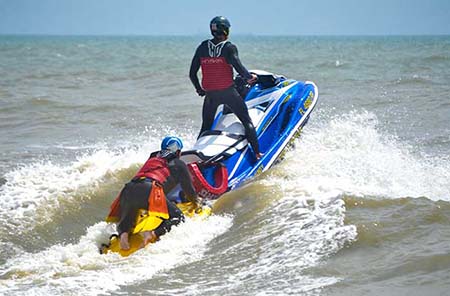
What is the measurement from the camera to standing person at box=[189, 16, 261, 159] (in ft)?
25.3

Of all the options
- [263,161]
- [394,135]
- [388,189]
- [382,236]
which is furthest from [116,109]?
[382,236]

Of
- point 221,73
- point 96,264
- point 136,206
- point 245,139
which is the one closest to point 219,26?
point 221,73

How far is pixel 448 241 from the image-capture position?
18.8 ft

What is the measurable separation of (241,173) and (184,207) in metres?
1.34

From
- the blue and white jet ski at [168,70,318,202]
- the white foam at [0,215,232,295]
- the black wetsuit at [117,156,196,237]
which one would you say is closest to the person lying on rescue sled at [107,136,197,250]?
the black wetsuit at [117,156,196,237]

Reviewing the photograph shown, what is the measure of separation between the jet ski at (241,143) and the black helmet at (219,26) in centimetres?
116

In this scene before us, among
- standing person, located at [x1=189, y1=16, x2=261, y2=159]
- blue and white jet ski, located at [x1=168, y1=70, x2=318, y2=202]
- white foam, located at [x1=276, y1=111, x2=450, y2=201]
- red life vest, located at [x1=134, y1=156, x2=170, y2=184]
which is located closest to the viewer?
red life vest, located at [x1=134, y1=156, x2=170, y2=184]

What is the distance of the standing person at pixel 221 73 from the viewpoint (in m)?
7.73

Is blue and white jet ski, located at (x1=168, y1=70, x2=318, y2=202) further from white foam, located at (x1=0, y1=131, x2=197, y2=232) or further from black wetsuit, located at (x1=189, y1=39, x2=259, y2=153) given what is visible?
white foam, located at (x1=0, y1=131, x2=197, y2=232)

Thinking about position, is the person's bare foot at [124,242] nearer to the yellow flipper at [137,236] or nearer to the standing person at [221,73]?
the yellow flipper at [137,236]

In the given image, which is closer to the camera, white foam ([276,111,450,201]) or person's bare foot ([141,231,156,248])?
person's bare foot ([141,231,156,248])

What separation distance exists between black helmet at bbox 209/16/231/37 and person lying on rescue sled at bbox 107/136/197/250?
159 cm

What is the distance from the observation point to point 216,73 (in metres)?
7.93

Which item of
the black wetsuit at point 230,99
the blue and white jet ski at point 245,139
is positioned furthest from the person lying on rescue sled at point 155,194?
the black wetsuit at point 230,99
